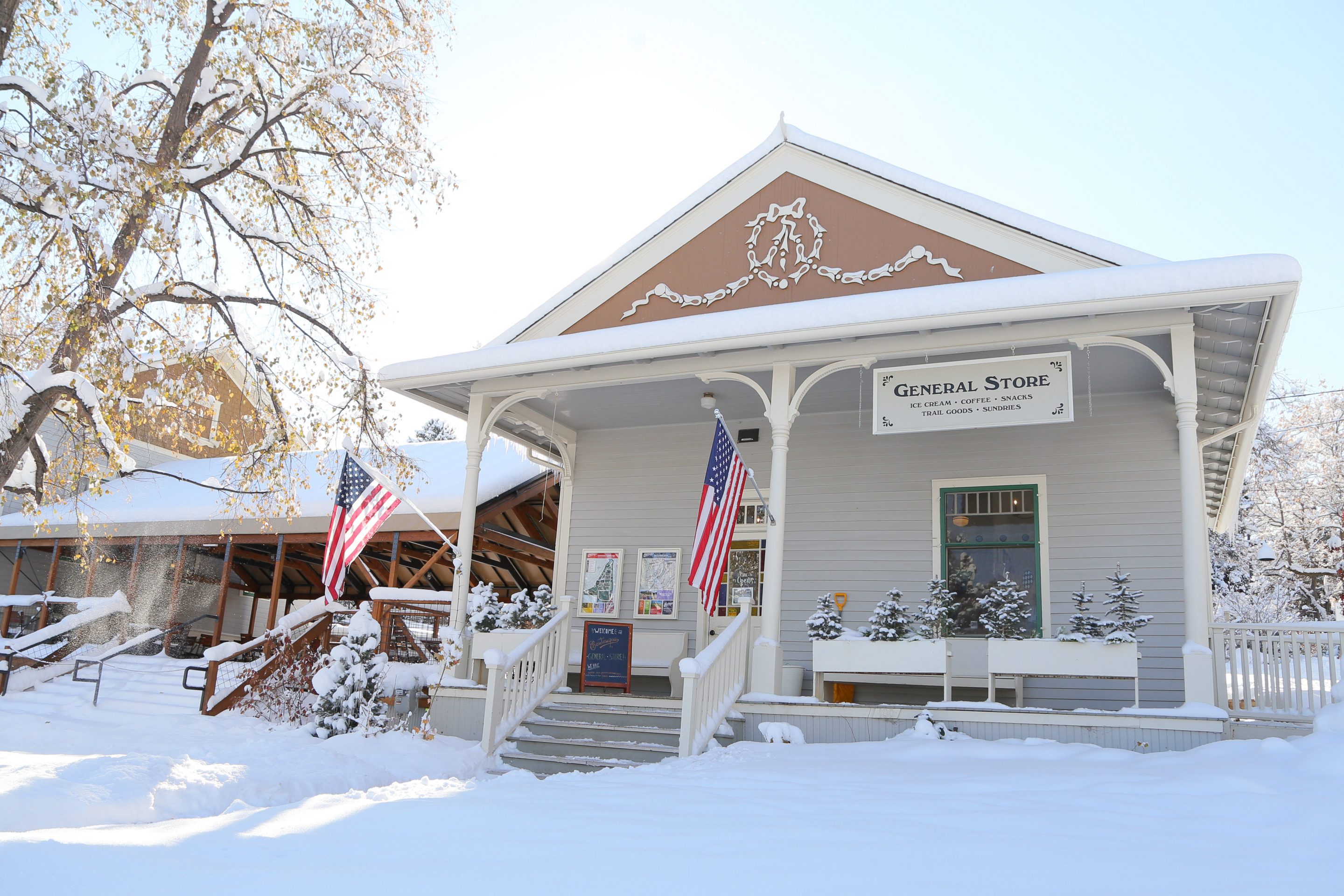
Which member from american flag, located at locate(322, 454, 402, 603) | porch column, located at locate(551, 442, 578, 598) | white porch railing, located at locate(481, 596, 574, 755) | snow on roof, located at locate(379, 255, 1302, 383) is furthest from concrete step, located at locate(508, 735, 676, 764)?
porch column, located at locate(551, 442, 578, 598)

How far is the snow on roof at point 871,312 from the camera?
755 cm

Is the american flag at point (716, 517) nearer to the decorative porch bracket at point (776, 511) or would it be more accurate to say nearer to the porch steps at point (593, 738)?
the decorative porch bracket at point (776, 511)

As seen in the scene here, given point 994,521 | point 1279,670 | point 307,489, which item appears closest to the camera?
point 1279,670

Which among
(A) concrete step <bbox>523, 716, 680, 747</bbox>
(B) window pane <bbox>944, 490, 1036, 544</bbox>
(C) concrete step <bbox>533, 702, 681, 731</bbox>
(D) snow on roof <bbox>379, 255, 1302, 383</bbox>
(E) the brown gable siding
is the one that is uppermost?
(E) the brown gable siding

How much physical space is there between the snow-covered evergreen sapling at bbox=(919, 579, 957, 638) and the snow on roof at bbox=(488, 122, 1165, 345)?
11.5 ft

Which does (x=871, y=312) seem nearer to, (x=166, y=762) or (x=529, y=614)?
(x=529, y=614)

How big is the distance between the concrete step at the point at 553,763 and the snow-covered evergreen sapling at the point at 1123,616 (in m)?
4.18

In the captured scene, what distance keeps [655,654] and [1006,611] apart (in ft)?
14.8

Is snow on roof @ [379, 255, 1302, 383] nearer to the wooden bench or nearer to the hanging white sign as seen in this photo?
the hanging white sign

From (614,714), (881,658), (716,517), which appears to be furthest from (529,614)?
(881,658)

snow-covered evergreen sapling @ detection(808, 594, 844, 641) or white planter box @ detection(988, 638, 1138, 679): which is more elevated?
snow-covered evergreen sapling @ detection(808, 594, 844, 641)

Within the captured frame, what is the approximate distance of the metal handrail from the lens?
1288 centimetres

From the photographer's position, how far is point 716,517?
27.4 ft

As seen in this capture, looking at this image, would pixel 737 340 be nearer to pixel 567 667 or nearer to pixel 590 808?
pixel 567 667
